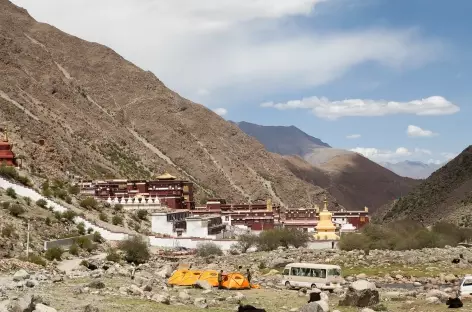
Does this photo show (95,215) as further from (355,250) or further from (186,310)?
(186,310)

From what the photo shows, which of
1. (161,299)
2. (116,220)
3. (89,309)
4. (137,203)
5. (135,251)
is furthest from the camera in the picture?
(137,203)

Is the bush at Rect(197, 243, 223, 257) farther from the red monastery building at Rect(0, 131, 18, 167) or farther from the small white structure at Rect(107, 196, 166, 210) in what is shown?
the red monastery building at Rect(0, 131, 18, 167)

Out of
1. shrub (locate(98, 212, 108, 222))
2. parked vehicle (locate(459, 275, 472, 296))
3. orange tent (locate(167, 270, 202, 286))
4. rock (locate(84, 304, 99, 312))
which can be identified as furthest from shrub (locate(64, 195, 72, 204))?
rock (locate(84, 304, 99, 312))

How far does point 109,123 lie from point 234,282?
97.3 metres

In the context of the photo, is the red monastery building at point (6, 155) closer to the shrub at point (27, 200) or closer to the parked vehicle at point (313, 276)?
the shrub at point (27, 200)

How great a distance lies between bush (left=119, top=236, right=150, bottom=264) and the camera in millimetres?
41691

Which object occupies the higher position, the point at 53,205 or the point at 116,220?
the point at 53,205

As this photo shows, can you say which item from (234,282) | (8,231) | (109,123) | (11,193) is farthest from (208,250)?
(109,123)

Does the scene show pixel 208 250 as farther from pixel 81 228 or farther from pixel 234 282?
pixel 234 282

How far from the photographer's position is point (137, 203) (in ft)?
213

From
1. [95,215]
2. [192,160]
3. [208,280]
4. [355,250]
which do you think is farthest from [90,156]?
[208,280]

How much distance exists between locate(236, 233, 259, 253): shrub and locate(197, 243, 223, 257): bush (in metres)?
2.63

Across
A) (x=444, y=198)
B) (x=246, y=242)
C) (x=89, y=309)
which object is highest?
(x=444, y=198)

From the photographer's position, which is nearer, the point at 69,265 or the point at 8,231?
the point at 69,265
